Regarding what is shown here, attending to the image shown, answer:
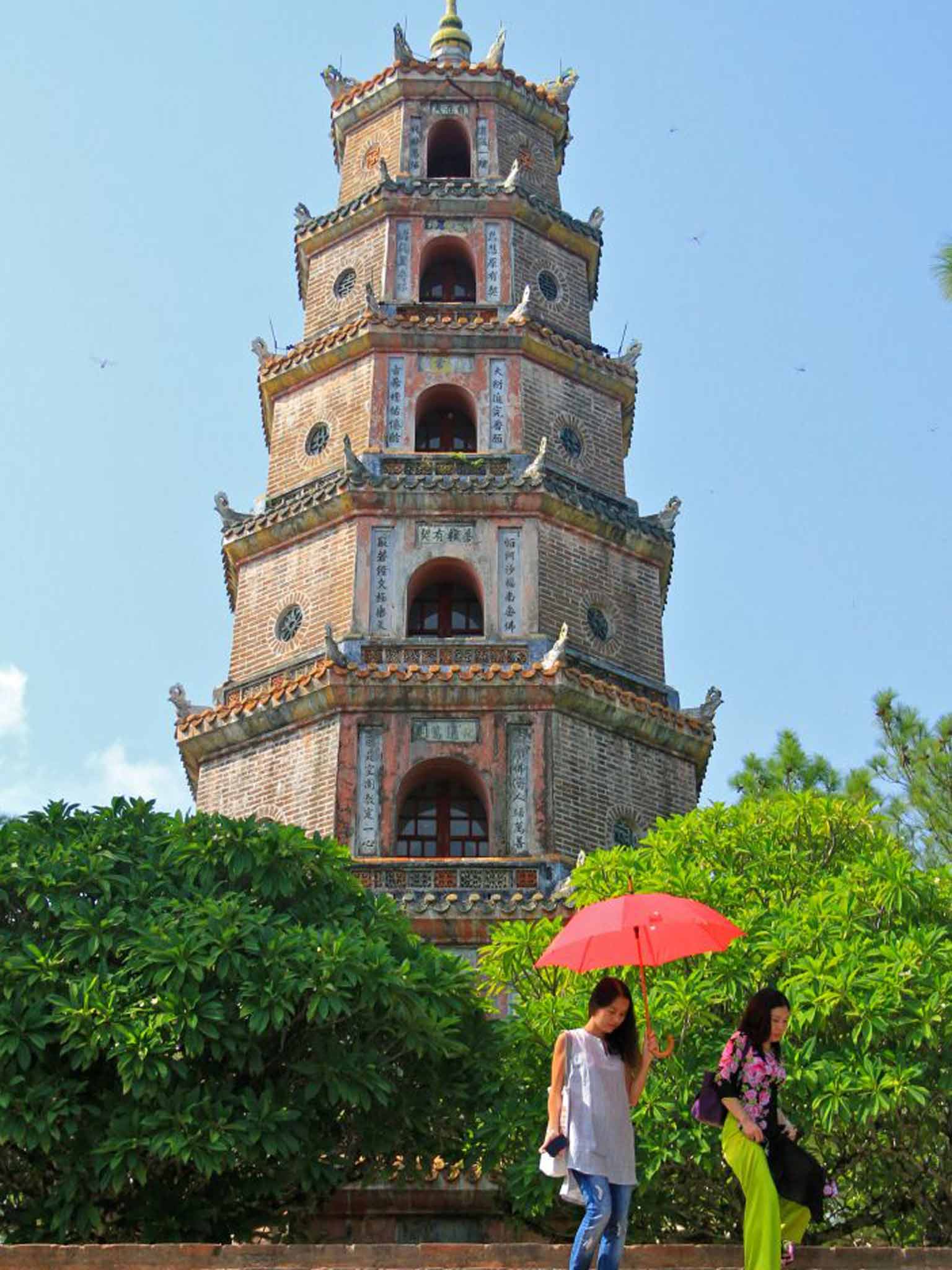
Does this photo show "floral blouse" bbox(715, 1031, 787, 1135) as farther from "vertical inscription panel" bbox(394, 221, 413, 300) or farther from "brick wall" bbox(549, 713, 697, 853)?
"vertical inscription panel" bbox(394, 221, 413, 300)

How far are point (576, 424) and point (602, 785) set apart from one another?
555cm

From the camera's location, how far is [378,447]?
21.5 metres

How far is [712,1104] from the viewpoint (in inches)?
326

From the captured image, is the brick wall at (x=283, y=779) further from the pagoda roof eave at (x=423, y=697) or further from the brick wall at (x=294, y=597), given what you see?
the brick wall at (x=294, y=597)

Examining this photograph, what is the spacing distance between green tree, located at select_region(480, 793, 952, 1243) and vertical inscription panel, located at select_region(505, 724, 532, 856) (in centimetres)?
368

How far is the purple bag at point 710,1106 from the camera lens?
27.1 ft

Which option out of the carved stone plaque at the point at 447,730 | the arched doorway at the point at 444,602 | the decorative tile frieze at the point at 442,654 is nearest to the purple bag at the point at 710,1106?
the carved stone plaque at the point at 447,730

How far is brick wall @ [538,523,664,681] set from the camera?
20344 millimetres

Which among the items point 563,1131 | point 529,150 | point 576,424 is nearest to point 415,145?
point 529,150

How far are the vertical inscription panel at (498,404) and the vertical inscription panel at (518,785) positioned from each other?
4305 mm

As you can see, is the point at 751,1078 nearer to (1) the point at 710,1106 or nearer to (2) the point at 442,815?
(1) the point at 710,1106

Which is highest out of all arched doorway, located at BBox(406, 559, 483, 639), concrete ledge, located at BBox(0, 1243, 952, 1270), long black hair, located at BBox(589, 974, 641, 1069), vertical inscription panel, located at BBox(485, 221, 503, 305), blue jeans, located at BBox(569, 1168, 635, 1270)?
vertical inscription panel, located at BBox(485, 221, 503, 305)

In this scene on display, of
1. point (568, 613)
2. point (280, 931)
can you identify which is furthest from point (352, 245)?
point (280, 931)

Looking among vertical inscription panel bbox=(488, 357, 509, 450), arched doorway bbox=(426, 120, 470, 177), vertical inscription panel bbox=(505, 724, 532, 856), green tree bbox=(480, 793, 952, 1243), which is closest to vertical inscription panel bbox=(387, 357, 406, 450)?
vertical inscription panel bbox=(488, 357, 509, 450)
